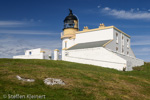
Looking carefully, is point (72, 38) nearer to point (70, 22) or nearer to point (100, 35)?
point (70, 22)

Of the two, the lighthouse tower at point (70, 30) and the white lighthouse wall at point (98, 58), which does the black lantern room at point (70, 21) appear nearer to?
the lighthouse tower at point (70, 30)

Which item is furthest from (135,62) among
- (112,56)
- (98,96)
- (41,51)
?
(98,96)

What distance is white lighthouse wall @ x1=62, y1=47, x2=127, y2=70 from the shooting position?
2941cm

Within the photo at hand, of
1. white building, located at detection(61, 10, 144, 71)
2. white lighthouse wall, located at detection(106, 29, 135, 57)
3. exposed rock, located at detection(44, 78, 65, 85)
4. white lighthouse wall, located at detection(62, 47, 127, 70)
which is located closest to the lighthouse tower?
white building, located at detection(61, 10, 144, 71)

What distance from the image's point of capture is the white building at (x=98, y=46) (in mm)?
30542

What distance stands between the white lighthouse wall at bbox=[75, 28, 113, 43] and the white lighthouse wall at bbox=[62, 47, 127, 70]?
6.71 metres

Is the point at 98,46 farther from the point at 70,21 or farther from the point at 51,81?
the point at 51,81

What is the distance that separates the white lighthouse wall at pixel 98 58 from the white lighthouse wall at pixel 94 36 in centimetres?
671

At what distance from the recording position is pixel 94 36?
3972cm

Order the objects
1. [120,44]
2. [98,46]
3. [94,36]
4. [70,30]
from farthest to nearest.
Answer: [70,30] → [120,44] → [94,36] → [98,46]

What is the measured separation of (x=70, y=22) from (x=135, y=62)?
18.3 metres

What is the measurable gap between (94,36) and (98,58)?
9137 mm

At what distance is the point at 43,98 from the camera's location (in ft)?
32.1

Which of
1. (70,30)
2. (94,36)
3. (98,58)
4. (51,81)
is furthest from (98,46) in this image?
(51,81)
